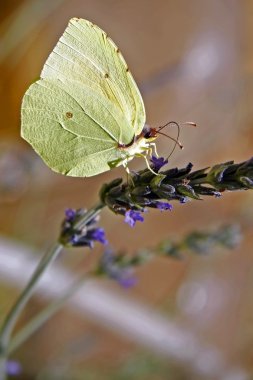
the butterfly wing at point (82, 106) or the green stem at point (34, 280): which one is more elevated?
the butterfly wing at point (82, 106)

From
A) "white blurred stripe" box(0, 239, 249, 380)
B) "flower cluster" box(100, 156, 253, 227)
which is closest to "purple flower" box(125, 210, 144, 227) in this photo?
"flower cluster" box(100, 156, 253, 227)

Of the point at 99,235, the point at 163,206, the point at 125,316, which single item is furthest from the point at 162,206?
the point at 125,316

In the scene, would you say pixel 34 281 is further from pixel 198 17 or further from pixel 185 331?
pixel 198 17

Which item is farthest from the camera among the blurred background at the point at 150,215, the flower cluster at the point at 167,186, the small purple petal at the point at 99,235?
the blurred background at the point at 150,215

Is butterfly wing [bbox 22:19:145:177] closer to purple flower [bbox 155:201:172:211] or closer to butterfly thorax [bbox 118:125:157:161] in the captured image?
butterfly thorax [bbox 118:125:157:161]

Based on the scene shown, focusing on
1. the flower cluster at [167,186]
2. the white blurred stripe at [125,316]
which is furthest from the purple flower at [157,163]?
the white blurred stripe at [125,316]

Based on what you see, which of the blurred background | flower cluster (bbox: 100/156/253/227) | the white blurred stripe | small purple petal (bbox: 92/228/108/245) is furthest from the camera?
the blurred background

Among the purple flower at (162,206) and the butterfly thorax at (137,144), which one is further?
Answer: the butterfly thorax at (137,144)

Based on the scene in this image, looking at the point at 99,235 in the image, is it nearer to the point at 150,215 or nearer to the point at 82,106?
the point at 82,106

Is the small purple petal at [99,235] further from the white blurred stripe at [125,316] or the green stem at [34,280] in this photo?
the white blurred stripe at [125,316]
